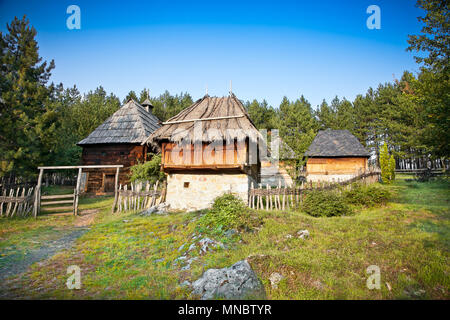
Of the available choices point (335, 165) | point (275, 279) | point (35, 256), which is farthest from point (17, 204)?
point (335, 165)

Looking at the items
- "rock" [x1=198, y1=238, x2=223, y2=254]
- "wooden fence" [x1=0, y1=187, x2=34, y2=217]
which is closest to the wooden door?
"wooden fence" [x1=0, y1=187, x2=34, y2=217]

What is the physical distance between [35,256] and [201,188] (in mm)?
6990

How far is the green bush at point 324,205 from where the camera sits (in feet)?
32.3

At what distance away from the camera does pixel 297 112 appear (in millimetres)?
40438

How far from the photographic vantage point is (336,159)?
25.0 metres

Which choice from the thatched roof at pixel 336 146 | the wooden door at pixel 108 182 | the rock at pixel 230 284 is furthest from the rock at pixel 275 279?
the thatched roof at pixel 336 146

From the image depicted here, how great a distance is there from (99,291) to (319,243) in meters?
5.77

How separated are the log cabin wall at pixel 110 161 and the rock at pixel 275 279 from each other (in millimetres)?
18025

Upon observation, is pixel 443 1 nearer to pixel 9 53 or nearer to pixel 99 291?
pixel 99 291

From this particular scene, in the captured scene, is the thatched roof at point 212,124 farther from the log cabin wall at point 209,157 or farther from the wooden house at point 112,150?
the wooden house at point 112,150

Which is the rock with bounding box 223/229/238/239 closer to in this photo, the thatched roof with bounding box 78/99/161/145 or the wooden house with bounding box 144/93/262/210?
the wooden house with bounding box 144/93/262/210

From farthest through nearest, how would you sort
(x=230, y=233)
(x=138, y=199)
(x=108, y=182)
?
1. (x=108, y=182)
2. (x=138, y=199)
3. (x=230, y=233)

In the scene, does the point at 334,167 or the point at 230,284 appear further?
the point at 334,167

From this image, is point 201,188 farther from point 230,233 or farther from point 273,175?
point 273,175
